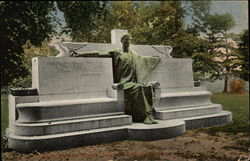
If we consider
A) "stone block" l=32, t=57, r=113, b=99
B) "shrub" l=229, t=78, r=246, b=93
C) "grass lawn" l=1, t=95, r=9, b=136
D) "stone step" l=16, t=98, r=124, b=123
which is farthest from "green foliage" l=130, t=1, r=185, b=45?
"grass lawn" l=1, t=95, r=9, b=136

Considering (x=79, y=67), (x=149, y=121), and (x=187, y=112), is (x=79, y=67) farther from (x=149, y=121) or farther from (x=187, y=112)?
(x=187, y=112)

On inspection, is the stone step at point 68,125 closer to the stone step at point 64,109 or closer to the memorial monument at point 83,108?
the memorial monument at point 83,108

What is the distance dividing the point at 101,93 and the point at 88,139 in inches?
60.9

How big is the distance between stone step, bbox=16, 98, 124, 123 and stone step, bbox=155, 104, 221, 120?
3.71ft

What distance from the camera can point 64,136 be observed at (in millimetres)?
5621

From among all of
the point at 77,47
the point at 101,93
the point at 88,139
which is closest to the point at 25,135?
the point at 88,139

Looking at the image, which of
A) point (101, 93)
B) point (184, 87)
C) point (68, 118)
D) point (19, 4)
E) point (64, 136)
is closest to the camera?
point (19, 4)

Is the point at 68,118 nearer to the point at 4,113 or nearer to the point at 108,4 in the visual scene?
the point at 4,113

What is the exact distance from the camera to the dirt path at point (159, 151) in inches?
195

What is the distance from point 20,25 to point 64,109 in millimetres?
1926

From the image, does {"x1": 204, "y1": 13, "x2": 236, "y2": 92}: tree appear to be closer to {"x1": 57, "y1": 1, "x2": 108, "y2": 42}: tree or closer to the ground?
the ground

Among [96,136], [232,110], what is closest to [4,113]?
[96,136]

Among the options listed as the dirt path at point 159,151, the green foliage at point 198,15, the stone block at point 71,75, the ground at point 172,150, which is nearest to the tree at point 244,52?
the green foliage at point 198,15

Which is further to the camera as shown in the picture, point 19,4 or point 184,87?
point 184,87
